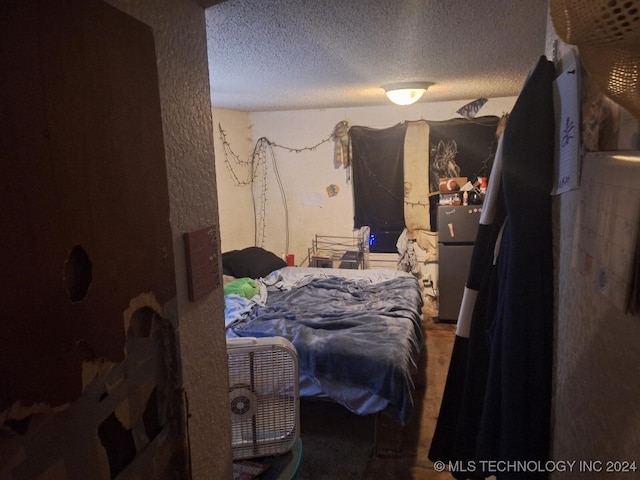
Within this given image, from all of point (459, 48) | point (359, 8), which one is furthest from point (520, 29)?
point (359, 8)

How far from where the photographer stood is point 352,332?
109 inches

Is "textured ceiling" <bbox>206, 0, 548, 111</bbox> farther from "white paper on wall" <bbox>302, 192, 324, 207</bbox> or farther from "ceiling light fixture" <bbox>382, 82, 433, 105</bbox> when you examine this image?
"white paper on wall" <bbox>302, 192, 324, 207</bbox>

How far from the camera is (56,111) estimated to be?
1.83 ft

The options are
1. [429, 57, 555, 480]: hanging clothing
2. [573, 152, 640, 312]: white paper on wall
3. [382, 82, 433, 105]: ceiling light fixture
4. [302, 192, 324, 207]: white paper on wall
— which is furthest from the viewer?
[302, 192, 324, 207]: white paper on wall

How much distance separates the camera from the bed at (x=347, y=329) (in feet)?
7.90

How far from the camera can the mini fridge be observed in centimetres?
411

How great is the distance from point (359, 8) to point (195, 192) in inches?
36.0

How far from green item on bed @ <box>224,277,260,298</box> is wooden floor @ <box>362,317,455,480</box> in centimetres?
138

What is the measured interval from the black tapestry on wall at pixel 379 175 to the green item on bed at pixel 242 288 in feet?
5.36

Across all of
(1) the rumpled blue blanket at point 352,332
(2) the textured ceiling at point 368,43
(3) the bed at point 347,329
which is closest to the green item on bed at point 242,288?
(3) the bed at point 347,329

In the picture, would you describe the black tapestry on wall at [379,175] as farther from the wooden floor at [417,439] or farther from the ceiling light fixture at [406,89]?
the wooden floor at [417,439]

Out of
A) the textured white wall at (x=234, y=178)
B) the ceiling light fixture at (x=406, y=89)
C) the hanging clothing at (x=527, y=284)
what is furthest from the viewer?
the textured white wall at (x=234, y=178)

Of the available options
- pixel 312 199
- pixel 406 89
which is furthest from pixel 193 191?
pixel 312 199

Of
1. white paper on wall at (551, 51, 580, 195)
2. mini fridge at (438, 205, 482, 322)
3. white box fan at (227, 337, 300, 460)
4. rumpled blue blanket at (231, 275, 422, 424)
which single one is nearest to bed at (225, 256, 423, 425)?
rumpled blue blanket at (231, 275, 422, 424)
